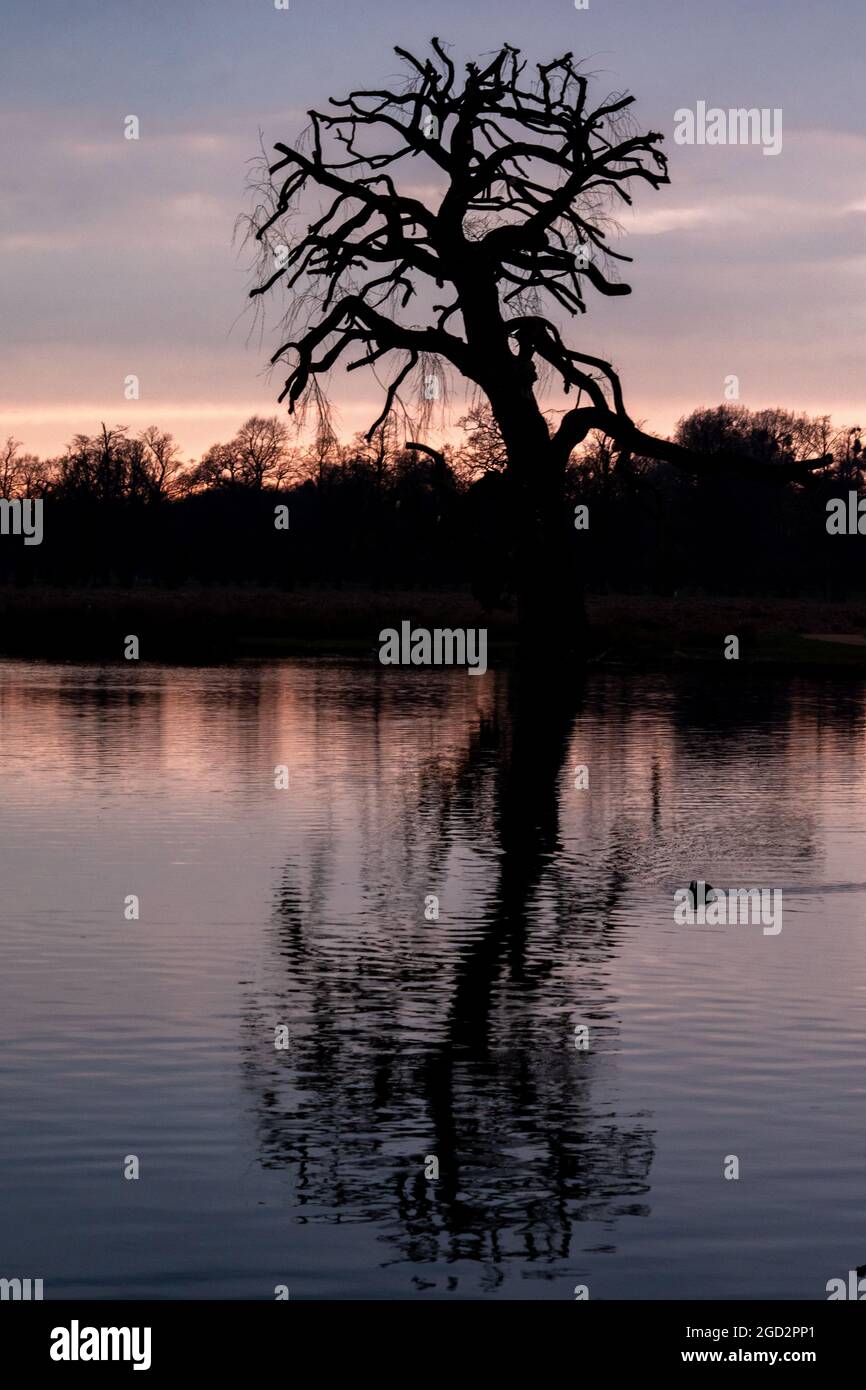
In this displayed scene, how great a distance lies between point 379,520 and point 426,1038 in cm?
10620

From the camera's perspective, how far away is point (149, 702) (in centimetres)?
3759

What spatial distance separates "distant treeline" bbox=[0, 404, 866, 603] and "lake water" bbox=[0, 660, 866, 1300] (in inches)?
3177

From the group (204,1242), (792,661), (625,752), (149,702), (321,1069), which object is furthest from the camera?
(792,661)

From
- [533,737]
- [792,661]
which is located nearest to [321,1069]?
[533,737]

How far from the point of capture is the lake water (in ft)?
25.8

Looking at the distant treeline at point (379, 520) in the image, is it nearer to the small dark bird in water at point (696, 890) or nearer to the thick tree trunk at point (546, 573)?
the thick tree trunk at point (546, 573)

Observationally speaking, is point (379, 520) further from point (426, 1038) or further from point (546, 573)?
point (426, 1038)

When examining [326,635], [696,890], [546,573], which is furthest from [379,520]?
[696,890]

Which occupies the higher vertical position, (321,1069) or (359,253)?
(359,253)

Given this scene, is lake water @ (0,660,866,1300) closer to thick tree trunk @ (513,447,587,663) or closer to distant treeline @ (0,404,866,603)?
thick tree trunk @ (513,447,587,663)

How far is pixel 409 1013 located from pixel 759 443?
12580 cm

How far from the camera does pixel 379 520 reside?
383 feet

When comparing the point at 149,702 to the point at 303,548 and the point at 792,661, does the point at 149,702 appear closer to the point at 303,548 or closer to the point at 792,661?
the point at 792,661

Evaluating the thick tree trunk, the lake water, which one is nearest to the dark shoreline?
the thick tree trunk
